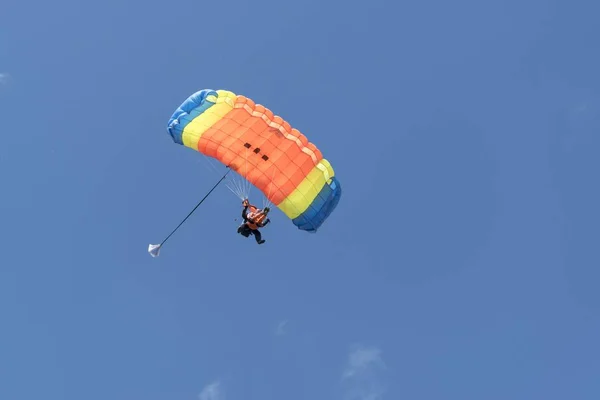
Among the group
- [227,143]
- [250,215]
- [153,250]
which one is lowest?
[153,250]

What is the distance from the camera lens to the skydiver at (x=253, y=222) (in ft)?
84.6

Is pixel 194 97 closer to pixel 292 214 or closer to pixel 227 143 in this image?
pixel 227 143

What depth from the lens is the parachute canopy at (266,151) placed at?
26.2 meters

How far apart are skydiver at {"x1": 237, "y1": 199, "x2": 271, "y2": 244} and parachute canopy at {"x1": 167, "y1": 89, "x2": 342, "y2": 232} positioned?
0.77 metres

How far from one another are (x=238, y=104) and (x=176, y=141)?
10.7 feet

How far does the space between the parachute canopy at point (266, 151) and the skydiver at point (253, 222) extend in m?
0.77

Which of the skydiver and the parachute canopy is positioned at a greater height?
the parachute canopy

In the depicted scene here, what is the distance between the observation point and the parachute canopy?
26.2 meters

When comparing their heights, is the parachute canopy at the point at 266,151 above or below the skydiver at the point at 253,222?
above

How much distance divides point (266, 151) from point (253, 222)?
10.6 feet

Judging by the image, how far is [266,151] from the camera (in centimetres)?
2669

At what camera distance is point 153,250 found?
1022 inches

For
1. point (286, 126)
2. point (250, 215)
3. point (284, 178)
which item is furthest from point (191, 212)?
point (286, 126)

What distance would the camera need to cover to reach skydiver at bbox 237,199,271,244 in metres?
25.8
